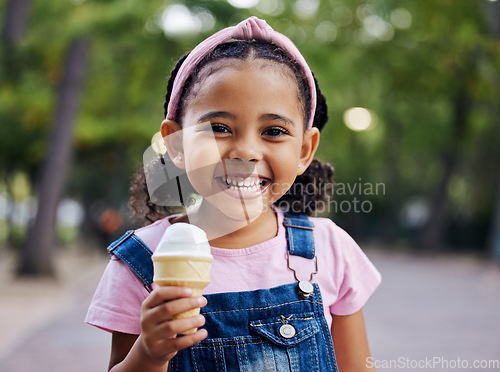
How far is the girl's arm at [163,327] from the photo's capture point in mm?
1470

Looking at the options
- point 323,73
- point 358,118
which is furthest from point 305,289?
point 358,118

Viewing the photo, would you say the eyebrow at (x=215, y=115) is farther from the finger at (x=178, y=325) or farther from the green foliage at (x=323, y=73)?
the green foliage at (x=323, y=73)

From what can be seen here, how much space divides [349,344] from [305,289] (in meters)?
0.30

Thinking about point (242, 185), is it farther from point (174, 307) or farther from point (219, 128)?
point (174, 307)

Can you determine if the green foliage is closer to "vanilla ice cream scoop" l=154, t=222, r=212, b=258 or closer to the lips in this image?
the lips

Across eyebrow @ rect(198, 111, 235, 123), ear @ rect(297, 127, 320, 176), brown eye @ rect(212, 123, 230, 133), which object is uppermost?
eyebrow @ rect(198, 111, 235, 123)

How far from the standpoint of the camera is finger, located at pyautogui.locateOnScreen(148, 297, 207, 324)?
1.46 meters

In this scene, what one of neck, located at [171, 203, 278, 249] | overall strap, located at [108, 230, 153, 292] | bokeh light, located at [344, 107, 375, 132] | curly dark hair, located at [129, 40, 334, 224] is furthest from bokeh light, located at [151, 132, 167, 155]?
bokeh light, located at [344, 107, 375, 132]

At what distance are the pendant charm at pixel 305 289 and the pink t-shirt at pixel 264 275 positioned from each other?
0.12 ft

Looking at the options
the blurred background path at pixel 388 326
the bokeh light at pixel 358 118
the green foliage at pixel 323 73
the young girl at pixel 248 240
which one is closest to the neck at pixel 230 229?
the young girl at pixel 248 240

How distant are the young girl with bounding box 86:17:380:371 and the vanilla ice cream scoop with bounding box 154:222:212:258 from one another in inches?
11.6

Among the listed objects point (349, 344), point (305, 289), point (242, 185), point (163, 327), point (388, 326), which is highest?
point (242, 185)

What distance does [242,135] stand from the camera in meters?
1.79

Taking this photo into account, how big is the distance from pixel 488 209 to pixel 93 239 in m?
17.9
